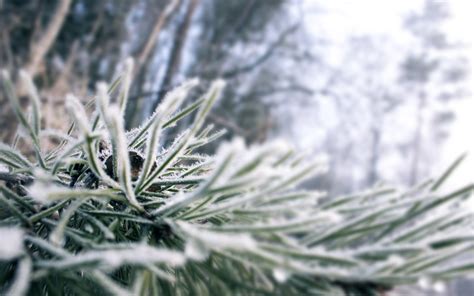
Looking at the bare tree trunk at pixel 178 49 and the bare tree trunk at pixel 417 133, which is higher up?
the bare tree trunk at pixel 417 133

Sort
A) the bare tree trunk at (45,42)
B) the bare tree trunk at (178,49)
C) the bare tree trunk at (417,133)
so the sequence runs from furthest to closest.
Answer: the bare tree trunk at (417,133)
the bare tree trunk at (178,49)
the bare tree trunk at (45,42)

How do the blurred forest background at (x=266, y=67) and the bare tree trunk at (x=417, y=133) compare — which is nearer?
the blurred forest background at (x=266, y=67)

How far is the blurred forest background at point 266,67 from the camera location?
12.2 ft

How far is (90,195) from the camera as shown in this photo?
0.32 m

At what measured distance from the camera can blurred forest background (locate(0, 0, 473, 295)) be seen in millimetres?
3717

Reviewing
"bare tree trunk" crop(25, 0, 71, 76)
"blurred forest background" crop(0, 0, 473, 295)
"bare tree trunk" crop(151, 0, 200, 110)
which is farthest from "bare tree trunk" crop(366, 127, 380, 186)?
"bare tree trunk" crop(25, 0, 71, 76)

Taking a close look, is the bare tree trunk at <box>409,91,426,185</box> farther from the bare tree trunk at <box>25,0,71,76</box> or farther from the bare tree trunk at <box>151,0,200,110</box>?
the bare tree trunk at <box>25,0,71,76</box>

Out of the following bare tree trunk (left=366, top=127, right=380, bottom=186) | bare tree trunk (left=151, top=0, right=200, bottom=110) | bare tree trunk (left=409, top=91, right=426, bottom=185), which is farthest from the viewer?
bare tree trunk (left=366, top=127, right=380, bottom=186)

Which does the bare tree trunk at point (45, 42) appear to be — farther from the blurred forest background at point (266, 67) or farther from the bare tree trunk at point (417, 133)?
the bare tree trunk at point (417, 133)

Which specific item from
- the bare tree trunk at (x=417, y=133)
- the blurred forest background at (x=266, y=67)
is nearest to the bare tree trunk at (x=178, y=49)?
the blurred forest background at (x=266, y=67)

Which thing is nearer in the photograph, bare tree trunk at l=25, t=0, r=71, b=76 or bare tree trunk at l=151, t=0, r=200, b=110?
bare tree trunk at l=25, t=0, r=71, b=76

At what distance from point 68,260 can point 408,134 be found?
64.4 feet

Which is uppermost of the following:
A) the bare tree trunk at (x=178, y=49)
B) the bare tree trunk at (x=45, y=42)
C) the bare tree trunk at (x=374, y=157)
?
the bare tree trunk at (x=374, y=157)

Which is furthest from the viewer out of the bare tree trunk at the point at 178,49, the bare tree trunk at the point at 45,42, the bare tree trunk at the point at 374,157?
the bare tree trunk at the point at 374,157
